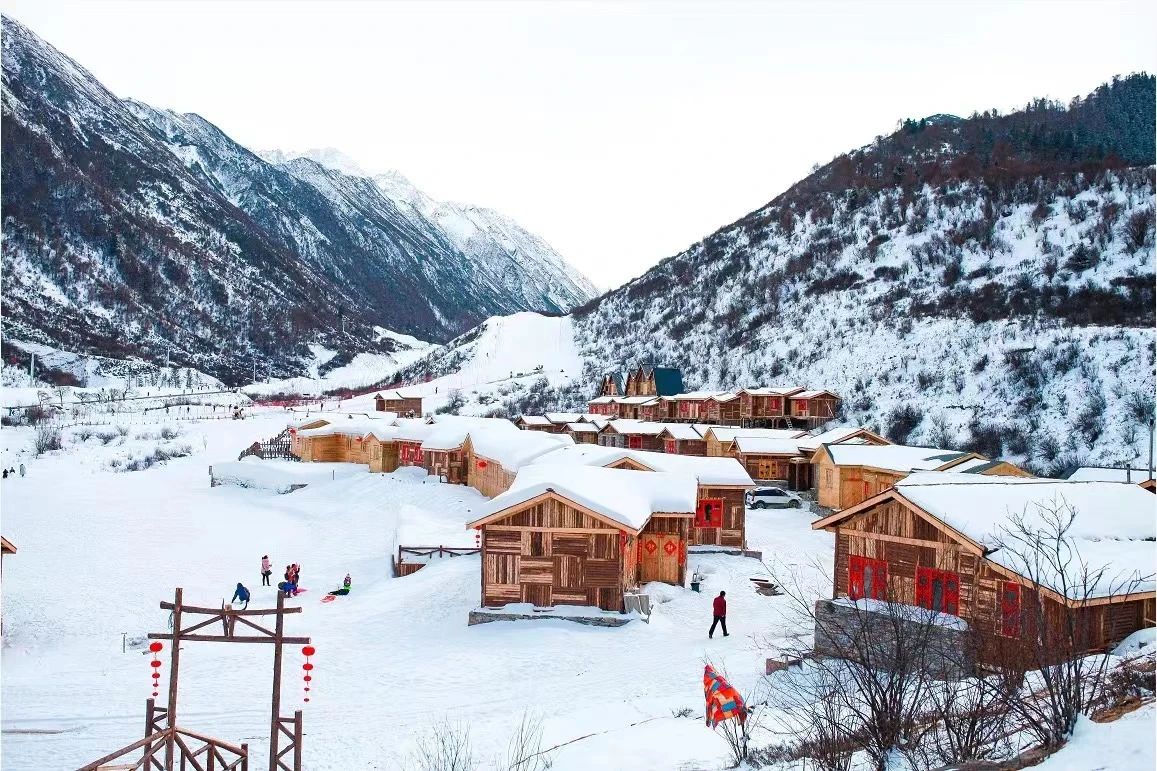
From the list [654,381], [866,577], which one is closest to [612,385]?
[654,381]

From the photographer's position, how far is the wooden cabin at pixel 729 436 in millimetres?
48719

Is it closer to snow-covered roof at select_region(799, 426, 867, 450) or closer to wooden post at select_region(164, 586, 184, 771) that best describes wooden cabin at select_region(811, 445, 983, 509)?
snow-covered roof at select_region(799, 426, 867, 450)

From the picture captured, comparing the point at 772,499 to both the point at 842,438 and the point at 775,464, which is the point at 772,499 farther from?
the point at 842,438

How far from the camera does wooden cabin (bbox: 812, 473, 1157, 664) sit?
50.0 feet

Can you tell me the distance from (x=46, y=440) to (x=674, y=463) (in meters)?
54.6

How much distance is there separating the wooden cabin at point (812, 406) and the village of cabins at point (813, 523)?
14050mm

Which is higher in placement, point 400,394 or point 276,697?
point 400,394

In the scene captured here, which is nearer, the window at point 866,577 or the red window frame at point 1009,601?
the red window frame at point 1009,601

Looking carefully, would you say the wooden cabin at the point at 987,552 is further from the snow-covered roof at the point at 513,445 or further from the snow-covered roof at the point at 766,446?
the snow-covered roof at the point at 766,446

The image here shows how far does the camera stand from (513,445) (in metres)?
39.9

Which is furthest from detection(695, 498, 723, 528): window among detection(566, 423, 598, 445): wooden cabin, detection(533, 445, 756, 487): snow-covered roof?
detection(566, 423, 598, 445): wooden cabin

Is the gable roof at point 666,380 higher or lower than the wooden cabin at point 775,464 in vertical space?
higher

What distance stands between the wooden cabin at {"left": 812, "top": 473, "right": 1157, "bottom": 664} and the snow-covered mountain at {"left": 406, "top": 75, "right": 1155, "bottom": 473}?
33052 millimetres

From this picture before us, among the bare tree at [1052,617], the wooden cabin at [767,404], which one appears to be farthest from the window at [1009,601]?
the wooden cabin at [767,404]
